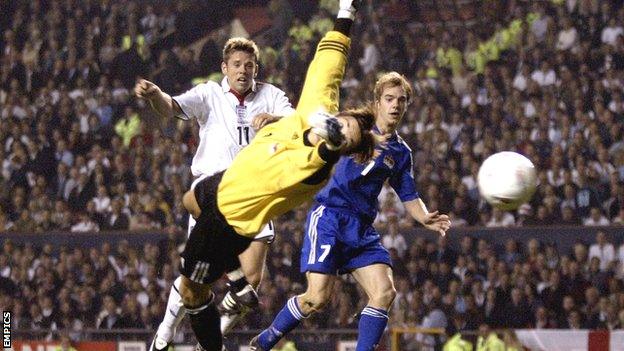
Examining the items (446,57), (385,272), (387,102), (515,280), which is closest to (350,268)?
(385,272)

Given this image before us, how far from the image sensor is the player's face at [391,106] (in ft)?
31.1

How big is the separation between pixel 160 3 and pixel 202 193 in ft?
52.3

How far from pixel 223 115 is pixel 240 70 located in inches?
14.0

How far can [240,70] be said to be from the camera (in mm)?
9648

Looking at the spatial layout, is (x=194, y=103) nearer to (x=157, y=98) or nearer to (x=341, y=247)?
(x=157, y=98)

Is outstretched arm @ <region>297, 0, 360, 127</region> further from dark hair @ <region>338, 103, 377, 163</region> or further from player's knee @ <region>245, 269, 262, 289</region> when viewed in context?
player's knee @ <region>245, 269, 262, 289</region>

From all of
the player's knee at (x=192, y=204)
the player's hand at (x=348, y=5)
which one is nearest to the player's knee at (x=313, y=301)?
the player's knee at (x=192, y=204)

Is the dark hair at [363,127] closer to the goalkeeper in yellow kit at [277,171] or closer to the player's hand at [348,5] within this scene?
the goalkeeper in yellow kit at [277,171]

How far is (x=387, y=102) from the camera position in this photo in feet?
31.1

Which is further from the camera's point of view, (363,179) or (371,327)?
(363,179)

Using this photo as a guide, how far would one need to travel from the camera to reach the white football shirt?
31.7 feet

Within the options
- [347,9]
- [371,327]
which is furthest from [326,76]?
[371,327]

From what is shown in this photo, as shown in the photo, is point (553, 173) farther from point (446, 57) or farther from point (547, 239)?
point (446, 57)

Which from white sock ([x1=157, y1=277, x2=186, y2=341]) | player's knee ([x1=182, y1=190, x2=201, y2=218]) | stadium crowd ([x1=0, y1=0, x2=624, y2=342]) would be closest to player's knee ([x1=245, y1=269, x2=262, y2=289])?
white sock ([x1=157, y1=277, x2=186, y2=341])
